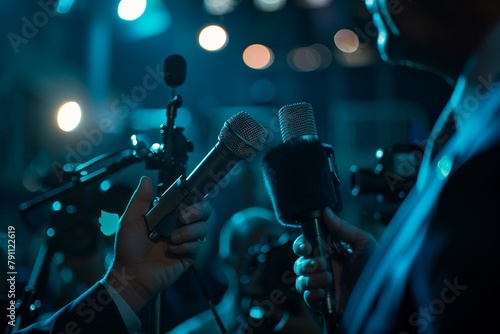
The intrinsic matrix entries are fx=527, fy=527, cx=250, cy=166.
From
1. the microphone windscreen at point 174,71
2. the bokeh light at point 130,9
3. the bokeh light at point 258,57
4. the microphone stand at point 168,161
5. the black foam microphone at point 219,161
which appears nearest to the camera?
the black foam microphone at point 219,161

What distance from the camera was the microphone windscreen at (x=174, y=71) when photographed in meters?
2.09

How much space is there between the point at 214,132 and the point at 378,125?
3642mm

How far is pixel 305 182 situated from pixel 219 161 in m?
0.27

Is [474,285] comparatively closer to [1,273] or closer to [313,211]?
[313,211]

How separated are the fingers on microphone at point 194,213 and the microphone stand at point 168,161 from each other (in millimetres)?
259

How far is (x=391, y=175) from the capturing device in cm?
242

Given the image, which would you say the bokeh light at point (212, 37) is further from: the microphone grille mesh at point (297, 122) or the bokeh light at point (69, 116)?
the microphone grille mesh at point (297, 122)

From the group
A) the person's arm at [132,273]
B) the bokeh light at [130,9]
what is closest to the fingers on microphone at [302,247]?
the person's arm at [132,273]

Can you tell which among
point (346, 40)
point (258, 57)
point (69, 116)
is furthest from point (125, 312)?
point (346, 40)

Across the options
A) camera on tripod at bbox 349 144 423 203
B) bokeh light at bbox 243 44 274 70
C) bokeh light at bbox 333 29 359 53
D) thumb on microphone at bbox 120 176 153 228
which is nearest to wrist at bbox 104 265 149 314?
thumb on microphone at bbox 120 176 153 228

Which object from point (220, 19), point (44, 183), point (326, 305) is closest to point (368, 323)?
point (326, 305)

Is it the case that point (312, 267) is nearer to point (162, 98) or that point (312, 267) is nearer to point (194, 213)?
point (194, 213)

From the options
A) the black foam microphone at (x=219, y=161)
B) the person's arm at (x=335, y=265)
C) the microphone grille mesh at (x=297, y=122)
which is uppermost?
the black foam microphone at (x=219, y=161)

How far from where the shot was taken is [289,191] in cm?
158
